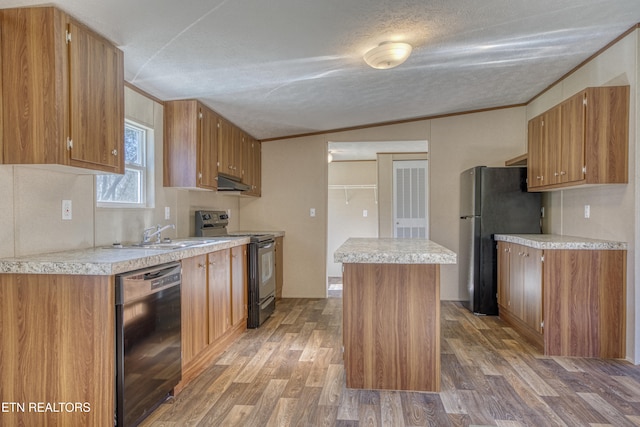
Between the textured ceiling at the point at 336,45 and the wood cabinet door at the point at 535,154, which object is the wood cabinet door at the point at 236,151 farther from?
the wood cabinet door at the point at 535,154

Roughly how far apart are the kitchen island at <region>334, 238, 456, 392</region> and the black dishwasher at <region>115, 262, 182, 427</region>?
1.05 metres

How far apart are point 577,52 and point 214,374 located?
3.87 meters

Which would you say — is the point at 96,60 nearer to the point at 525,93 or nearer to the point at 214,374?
the point at 214,374

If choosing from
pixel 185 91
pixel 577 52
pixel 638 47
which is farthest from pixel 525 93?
pixel 185 91

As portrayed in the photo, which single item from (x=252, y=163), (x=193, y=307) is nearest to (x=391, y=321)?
(x=193, y=307)

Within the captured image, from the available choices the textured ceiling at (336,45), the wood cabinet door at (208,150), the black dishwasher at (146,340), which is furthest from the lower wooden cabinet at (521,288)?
the wood cabinet door at (208,150)

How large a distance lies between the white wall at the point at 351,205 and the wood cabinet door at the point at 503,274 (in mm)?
3003

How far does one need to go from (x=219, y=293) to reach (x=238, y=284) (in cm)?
Result: 49

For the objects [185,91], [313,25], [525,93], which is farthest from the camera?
[525,93]

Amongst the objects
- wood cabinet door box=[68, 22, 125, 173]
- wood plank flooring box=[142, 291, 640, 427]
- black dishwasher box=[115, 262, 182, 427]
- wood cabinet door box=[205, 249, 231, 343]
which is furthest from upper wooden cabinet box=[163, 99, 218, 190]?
wood plank flooring box=[142, 291, 640, 427]

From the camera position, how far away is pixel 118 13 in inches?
74.4

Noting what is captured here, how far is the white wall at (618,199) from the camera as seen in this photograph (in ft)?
9.18

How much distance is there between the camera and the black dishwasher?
1818 millimetres

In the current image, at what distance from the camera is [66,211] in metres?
2.25
